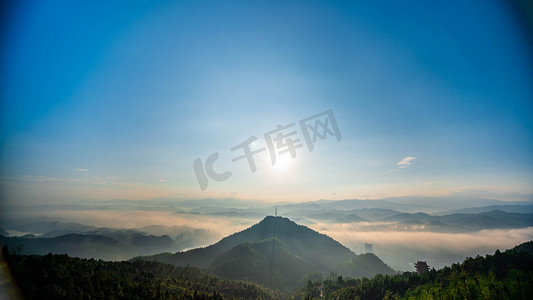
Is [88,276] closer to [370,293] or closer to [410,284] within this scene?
[370,293]

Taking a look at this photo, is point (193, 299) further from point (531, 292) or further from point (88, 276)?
point (531, 292)

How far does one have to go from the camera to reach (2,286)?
41.6 metres

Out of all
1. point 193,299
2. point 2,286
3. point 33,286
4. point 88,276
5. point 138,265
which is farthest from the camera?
point 138,265

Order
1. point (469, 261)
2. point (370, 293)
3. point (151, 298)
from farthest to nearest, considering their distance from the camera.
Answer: point (370, 293)
point (469, 261)
point (151, 298)

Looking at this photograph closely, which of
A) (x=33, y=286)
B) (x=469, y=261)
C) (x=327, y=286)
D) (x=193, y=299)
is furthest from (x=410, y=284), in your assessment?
(x=33, y=286)

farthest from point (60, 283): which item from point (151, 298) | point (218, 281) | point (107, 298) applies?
point (218, 281)

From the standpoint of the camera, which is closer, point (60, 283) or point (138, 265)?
point (60, 283)

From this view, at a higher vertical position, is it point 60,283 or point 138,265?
point 60,283

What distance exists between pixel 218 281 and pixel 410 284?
10584 cm

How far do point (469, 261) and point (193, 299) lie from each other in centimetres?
11990

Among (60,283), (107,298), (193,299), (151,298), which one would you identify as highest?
(60,283)

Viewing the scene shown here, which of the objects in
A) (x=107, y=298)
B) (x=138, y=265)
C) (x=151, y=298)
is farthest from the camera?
(x=138, y=265)

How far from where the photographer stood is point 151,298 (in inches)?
2689

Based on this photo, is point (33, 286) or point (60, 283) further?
point (60, 283)
